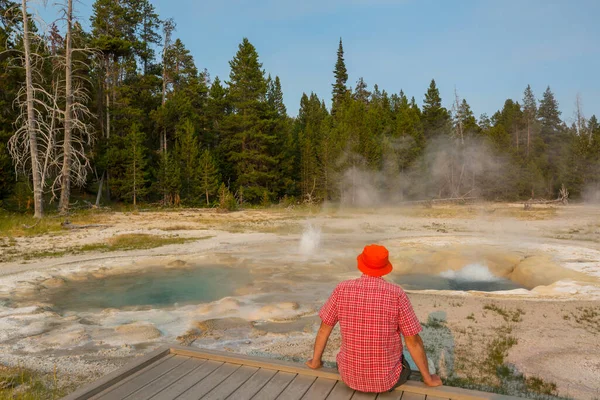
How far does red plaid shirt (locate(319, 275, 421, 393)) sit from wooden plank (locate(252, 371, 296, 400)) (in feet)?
1.40

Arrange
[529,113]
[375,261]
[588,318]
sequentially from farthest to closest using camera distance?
[529,113] < [588,318] < [375,261]

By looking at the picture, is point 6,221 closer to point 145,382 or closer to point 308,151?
point 145,382

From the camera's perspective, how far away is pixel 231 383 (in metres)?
2.86

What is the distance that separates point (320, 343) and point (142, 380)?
1279mm

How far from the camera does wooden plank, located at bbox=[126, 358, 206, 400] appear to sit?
8.93 ft

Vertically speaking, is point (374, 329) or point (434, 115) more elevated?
point (434, 115)

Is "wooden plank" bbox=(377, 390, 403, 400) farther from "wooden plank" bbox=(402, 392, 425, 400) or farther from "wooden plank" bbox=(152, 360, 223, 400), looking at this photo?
"wooden plank" bbox=(152, 360, 223, 400)

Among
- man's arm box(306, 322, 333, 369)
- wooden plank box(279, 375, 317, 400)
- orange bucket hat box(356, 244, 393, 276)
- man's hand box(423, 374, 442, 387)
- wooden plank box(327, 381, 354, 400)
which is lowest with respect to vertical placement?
wooden plank box(279, 375, 317, 400)

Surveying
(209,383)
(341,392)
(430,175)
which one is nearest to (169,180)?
(430,175)

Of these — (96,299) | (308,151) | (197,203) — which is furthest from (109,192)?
(96,299)

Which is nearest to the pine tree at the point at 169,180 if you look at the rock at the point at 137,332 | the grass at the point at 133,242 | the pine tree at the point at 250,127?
the pine tree at the point at 250,127

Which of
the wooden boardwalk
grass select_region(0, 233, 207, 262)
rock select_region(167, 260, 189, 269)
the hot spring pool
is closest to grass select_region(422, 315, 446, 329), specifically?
the hot spring pool

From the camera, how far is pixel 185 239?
14211 millimetres

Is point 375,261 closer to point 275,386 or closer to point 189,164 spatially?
point 275,386
